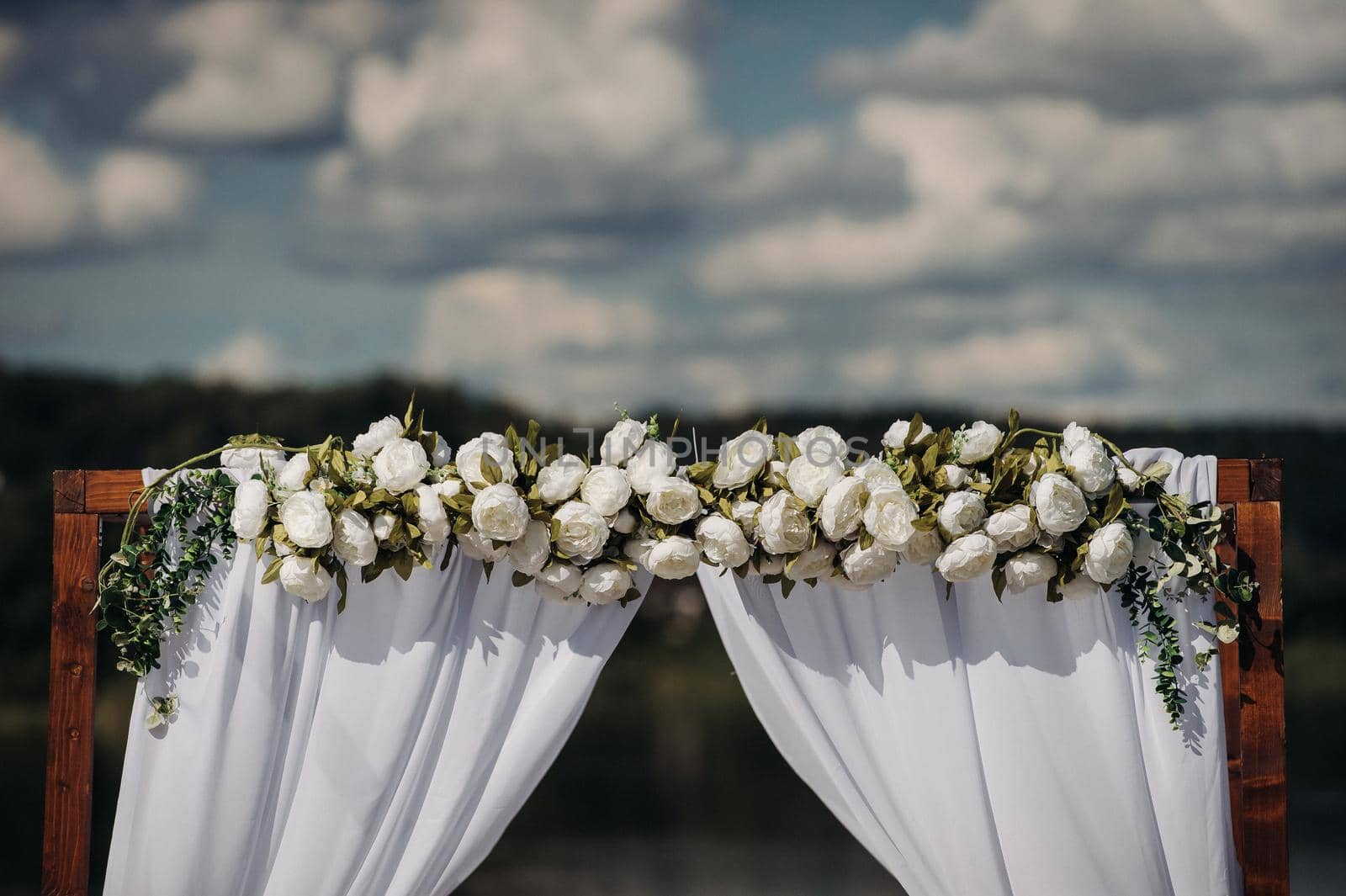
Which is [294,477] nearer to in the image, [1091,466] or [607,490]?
[607,490]

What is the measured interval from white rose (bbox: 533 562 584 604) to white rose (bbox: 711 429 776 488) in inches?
9.1

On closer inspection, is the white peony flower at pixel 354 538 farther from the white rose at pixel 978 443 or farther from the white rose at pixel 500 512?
the white rose at pixel 978 443

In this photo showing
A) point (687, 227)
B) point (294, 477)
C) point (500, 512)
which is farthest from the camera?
point (687, 227)

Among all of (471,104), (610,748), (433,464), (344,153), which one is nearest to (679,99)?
(471,104)

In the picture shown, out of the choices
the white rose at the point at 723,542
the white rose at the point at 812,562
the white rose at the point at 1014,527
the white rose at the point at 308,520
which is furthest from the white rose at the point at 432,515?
the white rose at the point at 1014,527

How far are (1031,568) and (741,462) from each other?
0.42m

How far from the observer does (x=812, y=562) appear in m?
1.70

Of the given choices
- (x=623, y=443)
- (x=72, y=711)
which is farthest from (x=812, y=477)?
(x=72, y=711)

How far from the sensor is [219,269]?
6973 mm

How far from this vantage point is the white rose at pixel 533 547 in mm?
1686

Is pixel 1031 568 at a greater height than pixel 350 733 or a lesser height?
greater

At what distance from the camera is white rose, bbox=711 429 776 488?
1696 millimetres

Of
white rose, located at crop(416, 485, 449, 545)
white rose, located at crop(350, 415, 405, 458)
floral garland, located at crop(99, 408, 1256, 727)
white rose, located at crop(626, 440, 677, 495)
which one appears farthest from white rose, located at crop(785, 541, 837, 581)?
white rose, located at crop(350, 415, 405, 458)

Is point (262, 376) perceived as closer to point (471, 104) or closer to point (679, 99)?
point (471, 104)
